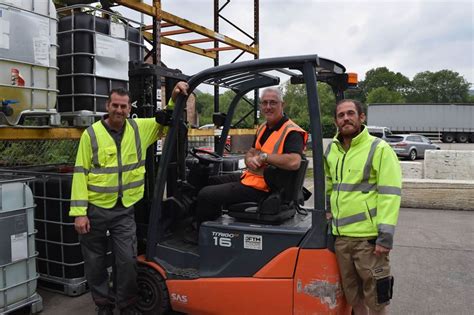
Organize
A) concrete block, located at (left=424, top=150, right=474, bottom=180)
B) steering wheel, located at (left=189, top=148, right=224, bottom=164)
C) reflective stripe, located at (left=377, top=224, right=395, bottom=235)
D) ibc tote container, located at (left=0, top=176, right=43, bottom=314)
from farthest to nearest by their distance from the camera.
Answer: concrete block, located at (left=424, top=150, right=474, bottom=180)
steering wheel, located at (left=189, top=148, right=224, bottom=164)
ibc tote container, located at (left=0, top=176, right=43, bottom=314)
reflective stripe, located at (left=377, top=224, right=395, bottom=235)

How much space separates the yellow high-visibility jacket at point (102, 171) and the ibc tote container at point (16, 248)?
76cm

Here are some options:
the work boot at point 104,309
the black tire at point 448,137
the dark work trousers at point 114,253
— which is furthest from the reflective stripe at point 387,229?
the black tire at point 448,137

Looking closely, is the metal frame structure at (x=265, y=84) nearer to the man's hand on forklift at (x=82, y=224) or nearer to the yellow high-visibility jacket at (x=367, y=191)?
the yellow high-visibility jacket at (x=367, y=191)

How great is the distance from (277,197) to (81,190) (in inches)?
64.0

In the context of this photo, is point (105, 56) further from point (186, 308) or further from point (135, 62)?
point (186, 308)

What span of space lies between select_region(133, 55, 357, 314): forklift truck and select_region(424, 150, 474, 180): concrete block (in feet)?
25.6

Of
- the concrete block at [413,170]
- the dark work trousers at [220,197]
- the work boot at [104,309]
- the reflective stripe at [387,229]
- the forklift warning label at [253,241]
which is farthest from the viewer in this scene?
the concrete block at [413,170]

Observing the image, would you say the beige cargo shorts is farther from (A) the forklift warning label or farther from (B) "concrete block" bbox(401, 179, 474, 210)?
(B) "concrete block" bbox(401, 179, 474, 210)

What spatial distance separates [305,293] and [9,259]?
269cm

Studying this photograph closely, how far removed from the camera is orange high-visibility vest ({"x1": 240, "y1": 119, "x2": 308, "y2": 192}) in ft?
11.1

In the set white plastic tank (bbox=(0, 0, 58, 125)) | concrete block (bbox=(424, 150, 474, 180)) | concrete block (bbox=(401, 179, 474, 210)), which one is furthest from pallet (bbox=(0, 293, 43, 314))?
concrete block (bbox=(424, 150, 474, 180))

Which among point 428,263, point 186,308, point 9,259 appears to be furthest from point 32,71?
point 428,263

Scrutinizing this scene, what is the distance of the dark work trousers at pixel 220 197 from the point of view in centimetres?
358

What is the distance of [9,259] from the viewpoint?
12.7ft
